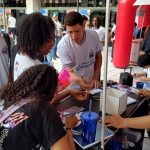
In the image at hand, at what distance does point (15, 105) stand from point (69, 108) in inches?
25.1

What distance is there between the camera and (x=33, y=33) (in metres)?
1.31

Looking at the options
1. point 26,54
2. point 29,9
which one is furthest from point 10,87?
point 29,9

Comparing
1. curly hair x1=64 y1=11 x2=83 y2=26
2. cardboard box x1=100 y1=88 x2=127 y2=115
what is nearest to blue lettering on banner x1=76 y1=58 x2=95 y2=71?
curly hair x1=64 y1=11 x2=83 y2=26

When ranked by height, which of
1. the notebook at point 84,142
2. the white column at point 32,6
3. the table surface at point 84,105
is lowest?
the notebook at point 84,142

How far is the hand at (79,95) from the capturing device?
1.69 metres

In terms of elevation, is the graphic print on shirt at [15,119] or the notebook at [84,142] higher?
the graphic print on shirt at [15,119]

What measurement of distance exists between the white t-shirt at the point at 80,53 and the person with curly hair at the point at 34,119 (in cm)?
108

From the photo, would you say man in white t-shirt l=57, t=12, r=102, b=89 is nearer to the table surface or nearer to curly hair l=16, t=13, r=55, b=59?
the table surface

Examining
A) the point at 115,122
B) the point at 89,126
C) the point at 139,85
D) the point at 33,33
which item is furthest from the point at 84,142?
the point at 139,85

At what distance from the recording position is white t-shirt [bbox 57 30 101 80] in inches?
81.4

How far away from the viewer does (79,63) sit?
2.14 m

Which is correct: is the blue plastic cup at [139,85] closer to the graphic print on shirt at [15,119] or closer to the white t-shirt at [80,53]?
the white t-shirt at [80,53]

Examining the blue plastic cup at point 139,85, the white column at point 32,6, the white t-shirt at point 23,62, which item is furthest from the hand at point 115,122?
the white column at point 32,6

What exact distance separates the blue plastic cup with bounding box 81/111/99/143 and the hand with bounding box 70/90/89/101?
546mm
